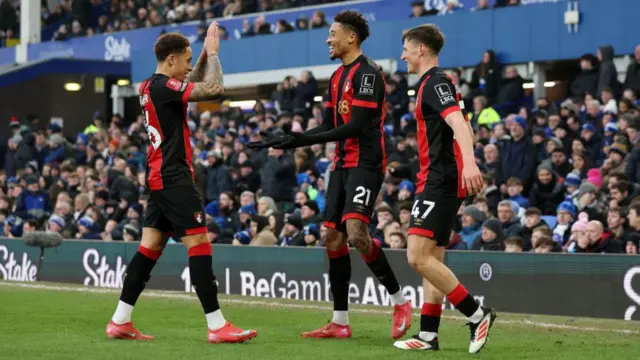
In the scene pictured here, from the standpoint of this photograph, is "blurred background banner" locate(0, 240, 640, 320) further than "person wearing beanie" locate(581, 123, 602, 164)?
No

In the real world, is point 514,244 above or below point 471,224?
below

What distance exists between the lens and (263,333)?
8.80 m

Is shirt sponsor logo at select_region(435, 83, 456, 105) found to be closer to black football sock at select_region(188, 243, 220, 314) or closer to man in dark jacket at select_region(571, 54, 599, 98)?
black football sock at select_region(188, 243, 220, 314)

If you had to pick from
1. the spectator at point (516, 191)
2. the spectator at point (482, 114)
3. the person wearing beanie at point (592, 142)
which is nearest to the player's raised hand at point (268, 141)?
the spectator at point (516, 191)

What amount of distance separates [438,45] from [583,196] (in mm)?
6333

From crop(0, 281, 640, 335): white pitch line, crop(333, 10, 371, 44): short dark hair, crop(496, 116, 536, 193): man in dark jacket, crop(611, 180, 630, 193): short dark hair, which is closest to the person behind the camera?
crop(333, 10, 371, 44): short dark hair

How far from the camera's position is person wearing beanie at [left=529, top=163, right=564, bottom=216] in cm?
1506

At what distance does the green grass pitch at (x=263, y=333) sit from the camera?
755cm

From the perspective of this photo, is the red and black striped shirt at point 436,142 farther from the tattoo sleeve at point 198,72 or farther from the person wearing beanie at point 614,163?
the person wearing beanie at point 614,163

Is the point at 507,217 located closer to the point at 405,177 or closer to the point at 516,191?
the point at 516,191

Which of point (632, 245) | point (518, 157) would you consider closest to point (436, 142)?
point (632, 245)

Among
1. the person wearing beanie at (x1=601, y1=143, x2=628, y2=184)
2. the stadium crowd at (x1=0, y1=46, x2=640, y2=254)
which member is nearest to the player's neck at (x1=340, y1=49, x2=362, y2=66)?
the stadium crowd at (x1=0, y1=46, x2=640, y2=254)

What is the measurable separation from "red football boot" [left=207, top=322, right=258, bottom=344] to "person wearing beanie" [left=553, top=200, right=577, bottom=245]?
20.2 feet

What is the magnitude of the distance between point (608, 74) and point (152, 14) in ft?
51.7
